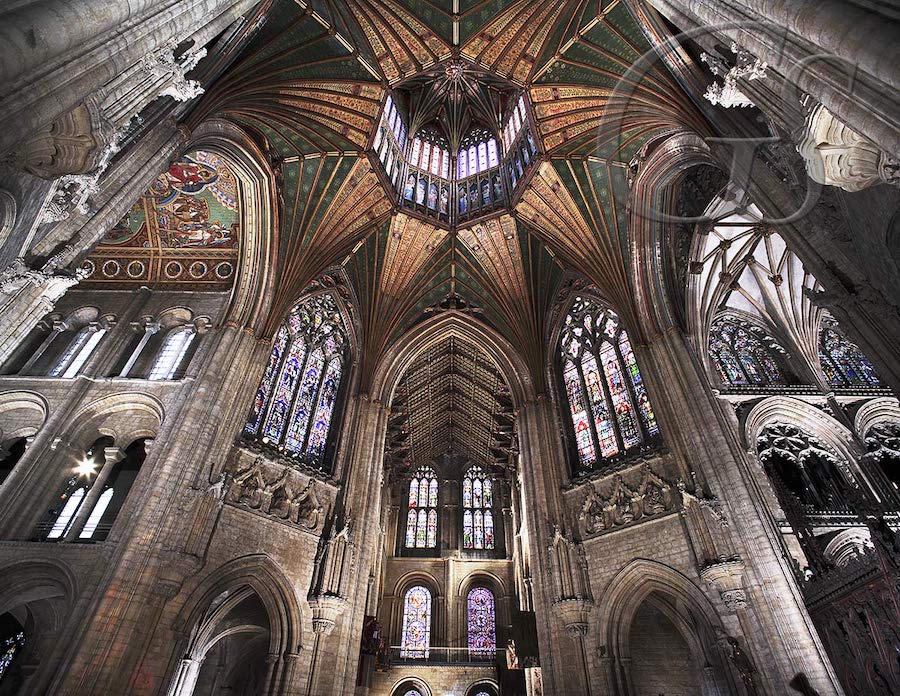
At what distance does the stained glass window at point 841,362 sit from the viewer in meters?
13.2

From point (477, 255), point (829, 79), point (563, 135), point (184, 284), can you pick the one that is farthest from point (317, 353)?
point (829, 79)

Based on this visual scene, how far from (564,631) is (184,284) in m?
13.5

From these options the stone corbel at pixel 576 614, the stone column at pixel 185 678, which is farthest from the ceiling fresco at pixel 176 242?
the stone corbel at pixel 576 614

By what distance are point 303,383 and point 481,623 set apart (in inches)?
515

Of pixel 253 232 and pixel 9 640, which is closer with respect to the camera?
pixel 9 640

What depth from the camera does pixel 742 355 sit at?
13969 millimetres

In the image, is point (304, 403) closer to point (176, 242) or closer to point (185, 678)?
point (176, 242)

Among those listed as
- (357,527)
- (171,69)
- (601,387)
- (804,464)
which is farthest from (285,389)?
(804,464)

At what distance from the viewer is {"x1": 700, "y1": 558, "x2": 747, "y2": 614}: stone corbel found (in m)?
8.61

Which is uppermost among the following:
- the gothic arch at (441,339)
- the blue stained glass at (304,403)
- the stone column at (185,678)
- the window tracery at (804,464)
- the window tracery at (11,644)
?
the gothic arch at (441,339)

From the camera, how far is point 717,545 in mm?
9328

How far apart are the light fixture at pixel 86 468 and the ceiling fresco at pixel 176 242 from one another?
544cm

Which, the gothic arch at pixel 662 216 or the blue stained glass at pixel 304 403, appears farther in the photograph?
the blue stained glass at pixel 304 403

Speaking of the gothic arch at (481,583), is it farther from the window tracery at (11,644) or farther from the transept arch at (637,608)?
the window tracery at (11,644)
